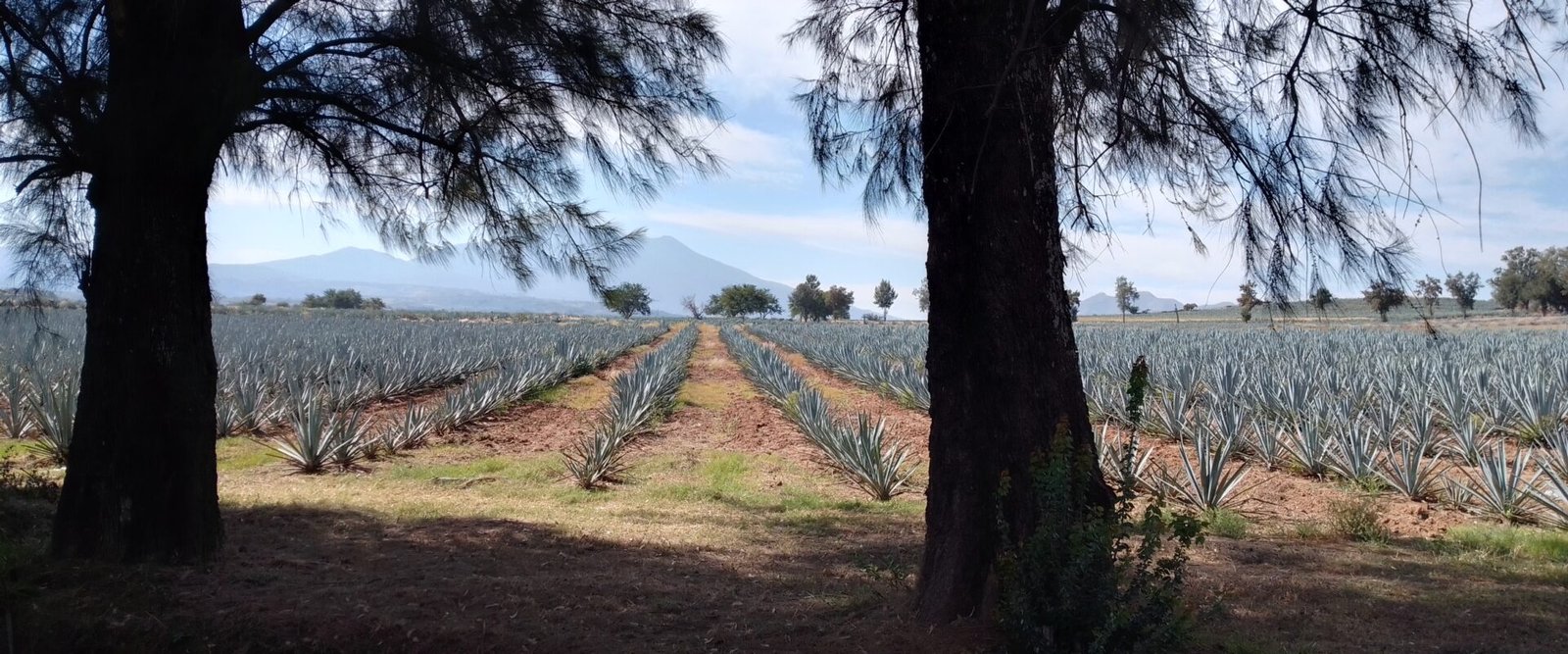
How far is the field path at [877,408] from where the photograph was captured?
1011 cm

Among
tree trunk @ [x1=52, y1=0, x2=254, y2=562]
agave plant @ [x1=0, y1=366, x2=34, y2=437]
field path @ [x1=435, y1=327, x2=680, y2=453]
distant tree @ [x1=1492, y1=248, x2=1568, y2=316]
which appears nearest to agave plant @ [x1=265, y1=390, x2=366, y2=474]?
field path @ [x1=435, y1=327, x2=680, y2=453]

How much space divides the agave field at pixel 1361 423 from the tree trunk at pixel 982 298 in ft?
1.65

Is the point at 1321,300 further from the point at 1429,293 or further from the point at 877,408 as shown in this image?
the point at 877,408

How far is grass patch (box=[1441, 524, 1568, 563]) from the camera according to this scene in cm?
483

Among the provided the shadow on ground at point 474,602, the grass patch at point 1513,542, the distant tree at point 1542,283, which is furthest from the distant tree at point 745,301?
the shadow on ground at point 474,602

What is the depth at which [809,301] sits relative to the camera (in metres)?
102

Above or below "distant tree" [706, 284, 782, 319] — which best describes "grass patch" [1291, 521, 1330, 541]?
below

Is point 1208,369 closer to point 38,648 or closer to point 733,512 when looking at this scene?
point 733,512

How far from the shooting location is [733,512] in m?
6.40

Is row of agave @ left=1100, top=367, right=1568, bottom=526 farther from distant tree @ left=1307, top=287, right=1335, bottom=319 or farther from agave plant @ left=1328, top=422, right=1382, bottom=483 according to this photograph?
distant tree @ left=1307, top=287, right=1335, bottom=319

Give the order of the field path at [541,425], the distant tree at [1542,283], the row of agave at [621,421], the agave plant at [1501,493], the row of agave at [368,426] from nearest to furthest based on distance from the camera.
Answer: the agave plant at [1501,493] < the row of agave at [621,421] < the row of agave at [368,426] < the field path at [541,425] < the distant tree at [1542,283]

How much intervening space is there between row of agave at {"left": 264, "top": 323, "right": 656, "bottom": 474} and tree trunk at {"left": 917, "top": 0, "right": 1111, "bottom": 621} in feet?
22.1

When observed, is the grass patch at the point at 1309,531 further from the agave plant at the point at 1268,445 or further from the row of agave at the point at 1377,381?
the agave plant at the point at 1268,445

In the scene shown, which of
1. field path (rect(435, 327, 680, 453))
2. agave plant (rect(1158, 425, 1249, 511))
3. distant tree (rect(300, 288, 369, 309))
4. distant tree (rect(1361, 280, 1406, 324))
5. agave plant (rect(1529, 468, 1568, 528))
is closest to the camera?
distant tree (rect(1361, 280, 1406, 324))
